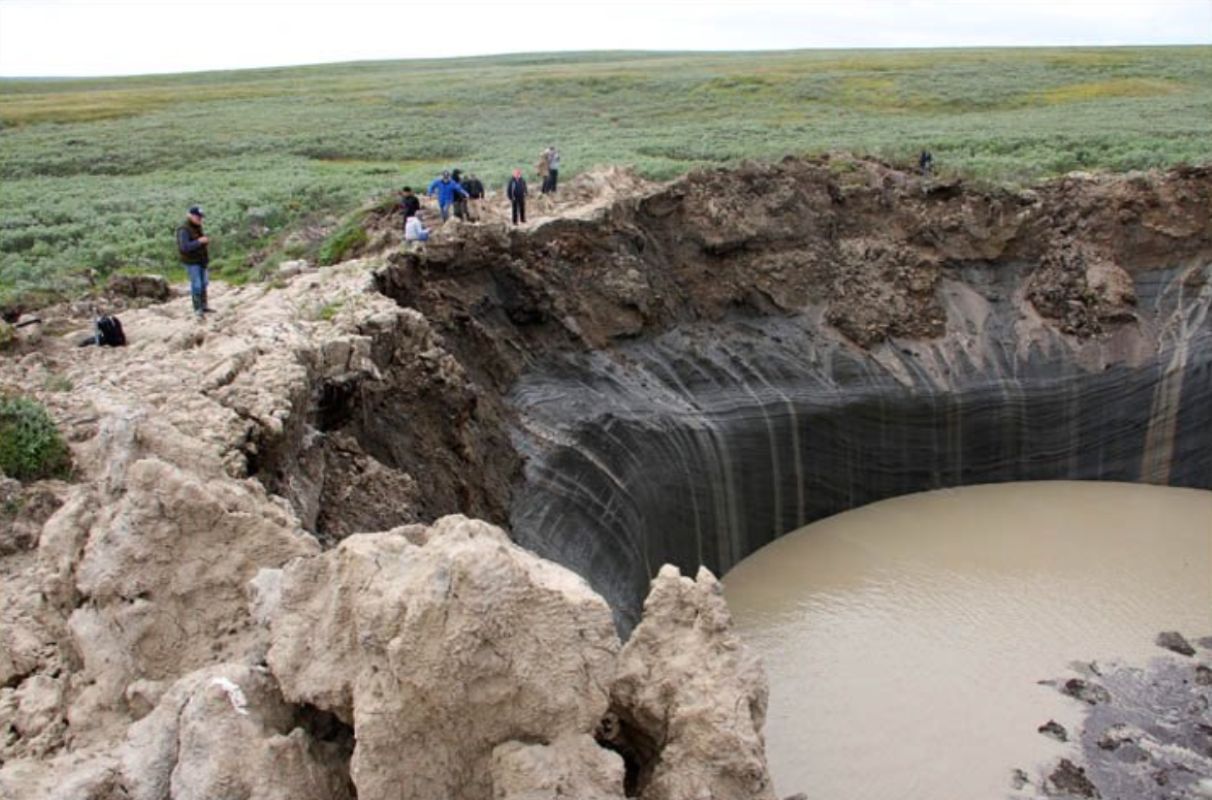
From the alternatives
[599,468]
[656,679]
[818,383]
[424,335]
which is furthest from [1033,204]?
[656,679]

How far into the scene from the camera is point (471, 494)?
1438 centimetres

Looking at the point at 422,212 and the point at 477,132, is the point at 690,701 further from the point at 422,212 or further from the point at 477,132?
the point at 477,132

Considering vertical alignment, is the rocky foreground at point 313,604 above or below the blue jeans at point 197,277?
below

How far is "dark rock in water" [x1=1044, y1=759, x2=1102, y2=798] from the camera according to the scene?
13.2m

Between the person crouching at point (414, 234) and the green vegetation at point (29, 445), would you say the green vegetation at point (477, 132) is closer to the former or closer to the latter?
the person crouching at point (414, 234)

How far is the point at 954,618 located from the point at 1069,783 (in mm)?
4505

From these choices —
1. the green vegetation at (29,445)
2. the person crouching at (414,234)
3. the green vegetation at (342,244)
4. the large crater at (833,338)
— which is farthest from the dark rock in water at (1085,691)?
the green vegetation at (342,244)

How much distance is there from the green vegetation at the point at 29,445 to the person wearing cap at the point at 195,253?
4.60m

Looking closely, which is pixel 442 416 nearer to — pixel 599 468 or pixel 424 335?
A: pixel 424 335

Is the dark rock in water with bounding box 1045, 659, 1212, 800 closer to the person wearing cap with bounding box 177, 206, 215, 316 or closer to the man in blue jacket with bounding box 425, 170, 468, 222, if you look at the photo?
the person wearing cap with bounding box 177, 206, 215, 316

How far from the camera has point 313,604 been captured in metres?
6.47

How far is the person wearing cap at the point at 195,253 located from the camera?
47.1 ft

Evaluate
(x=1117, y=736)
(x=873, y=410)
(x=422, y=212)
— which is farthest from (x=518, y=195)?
(x=1117, y=736)

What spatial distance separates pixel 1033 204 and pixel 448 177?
44.5 feet
